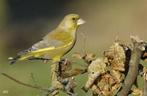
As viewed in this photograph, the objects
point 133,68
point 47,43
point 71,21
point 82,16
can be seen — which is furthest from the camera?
point 82,16

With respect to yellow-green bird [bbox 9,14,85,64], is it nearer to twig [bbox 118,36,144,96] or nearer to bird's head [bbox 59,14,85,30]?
bird's head [bbox 59,14,85,30]

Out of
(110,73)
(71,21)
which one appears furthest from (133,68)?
(71,21)

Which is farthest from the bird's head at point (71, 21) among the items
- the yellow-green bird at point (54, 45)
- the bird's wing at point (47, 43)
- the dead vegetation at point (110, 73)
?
the dead vegetation at point (110, 73)

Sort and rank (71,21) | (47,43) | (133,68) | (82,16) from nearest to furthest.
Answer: (133,68), (47,43), (71,21), (82,16)

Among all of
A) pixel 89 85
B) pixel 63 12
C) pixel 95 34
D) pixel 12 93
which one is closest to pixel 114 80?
pixel 89 85

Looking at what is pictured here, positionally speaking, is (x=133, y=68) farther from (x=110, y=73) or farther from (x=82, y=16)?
(x=82, y=16)

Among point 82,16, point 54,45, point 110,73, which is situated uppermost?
point 110,73

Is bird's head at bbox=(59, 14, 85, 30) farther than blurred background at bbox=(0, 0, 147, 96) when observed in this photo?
No

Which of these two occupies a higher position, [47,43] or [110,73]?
[110,73]

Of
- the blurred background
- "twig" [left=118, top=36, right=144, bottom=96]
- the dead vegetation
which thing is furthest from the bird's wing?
the blurred background

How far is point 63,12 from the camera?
21.6m

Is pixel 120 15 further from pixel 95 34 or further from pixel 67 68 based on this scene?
pixel 67 68

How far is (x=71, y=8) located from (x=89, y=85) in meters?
19.7

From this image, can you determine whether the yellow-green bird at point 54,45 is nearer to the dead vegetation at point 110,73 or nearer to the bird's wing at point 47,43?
the bird's wing at point 47,43
